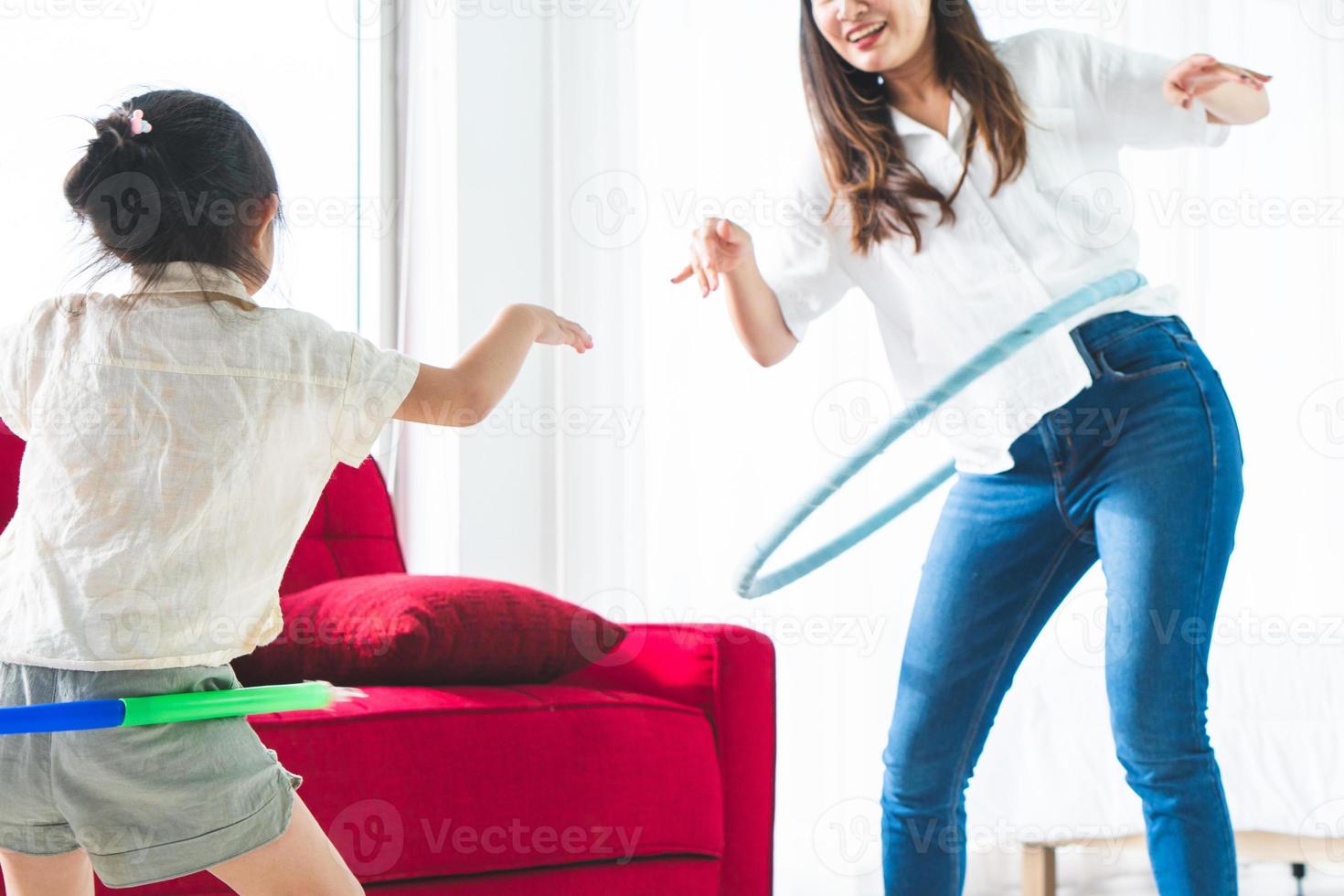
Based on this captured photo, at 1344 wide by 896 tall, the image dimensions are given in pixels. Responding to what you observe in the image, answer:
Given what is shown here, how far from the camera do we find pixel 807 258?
5.70 feet

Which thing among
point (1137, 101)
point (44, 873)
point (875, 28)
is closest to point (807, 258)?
point (875, 28)

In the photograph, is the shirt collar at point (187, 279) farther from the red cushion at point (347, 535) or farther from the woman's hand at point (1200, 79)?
the woman's hand at point (1200, 79)

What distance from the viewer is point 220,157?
1.12 metres

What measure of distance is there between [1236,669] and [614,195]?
1.75 m

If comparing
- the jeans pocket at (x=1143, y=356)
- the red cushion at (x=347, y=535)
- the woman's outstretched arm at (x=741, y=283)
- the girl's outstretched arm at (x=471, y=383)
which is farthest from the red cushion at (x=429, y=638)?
the jeans pocket at (x=1143, y=356)


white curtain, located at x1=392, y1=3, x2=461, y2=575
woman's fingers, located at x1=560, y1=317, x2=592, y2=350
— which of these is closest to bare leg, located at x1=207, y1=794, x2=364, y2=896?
woman's fingers, located at x1=560, y1=317, x2=592, y2=350

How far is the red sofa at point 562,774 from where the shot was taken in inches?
57.6

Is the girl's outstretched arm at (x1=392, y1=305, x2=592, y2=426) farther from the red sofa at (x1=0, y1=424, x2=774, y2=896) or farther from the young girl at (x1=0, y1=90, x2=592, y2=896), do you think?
the red sofa at (x1=0, y1=424, x2=774, y2=896)

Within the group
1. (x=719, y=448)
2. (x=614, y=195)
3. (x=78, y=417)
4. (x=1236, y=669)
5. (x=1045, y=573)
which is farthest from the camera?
(x=614, y=195)

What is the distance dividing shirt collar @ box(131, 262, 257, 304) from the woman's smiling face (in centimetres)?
90

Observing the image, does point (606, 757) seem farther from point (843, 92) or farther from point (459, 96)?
point (459, 96)

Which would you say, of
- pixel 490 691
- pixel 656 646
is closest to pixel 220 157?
pixel 490 691

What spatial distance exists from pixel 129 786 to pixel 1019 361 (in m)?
1.05

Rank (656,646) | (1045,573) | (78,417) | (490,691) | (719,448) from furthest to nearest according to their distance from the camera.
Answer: (719,448) < (656,646) < (490,691) < (1045,573) < (78,417)
